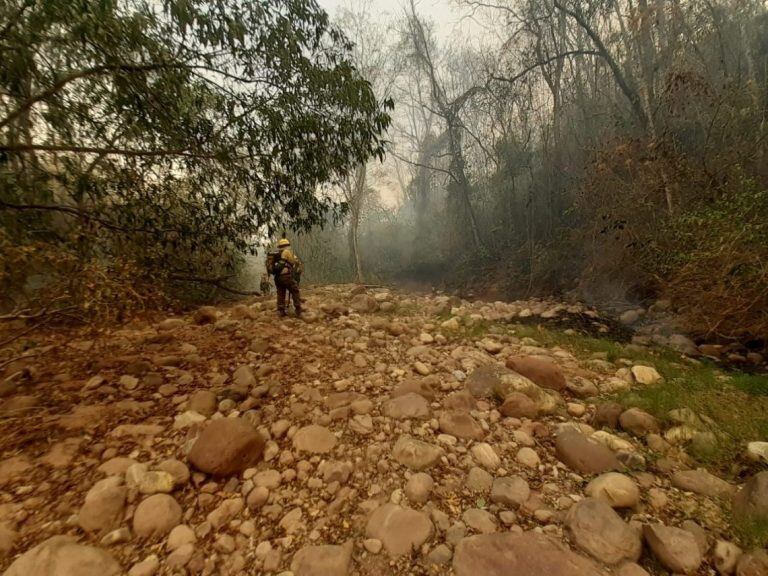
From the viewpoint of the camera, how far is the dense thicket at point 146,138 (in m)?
2.19

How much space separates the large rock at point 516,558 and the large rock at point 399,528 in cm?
17

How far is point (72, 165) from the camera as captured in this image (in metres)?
2.79

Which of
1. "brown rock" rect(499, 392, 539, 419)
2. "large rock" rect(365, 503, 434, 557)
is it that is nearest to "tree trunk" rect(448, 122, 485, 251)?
"brown rock" rect(499, 392, 539, 419)

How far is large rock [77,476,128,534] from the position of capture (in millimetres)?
1455

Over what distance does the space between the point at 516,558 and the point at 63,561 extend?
169 cm

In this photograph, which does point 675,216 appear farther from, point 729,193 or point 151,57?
point 151,57

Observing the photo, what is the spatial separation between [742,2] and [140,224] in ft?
41.5

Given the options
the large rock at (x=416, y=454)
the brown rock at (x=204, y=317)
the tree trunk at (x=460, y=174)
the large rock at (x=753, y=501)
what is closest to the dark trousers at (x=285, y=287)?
the brown rock at (x=204, y=317)

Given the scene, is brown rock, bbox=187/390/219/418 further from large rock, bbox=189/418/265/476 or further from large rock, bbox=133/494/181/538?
large rock, bbox=133/494/181/538

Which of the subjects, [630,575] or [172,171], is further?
[172,171]

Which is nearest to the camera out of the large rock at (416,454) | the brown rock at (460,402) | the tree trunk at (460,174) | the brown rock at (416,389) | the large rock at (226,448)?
the large rock at (226,448)

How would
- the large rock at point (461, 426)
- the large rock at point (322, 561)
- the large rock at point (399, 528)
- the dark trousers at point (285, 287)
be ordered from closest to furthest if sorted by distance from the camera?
1. the large rock at point (322, 561)
2. the large rock at point (399, 528)
3. the large rock at point (461, 426)
4. the dark trousers at point (285, 287)

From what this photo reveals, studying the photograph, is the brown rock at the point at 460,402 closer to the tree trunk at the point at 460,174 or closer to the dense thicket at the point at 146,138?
the dense thicket at the point at 146,138

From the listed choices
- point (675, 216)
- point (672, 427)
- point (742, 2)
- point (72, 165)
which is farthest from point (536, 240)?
point (72, 165)
